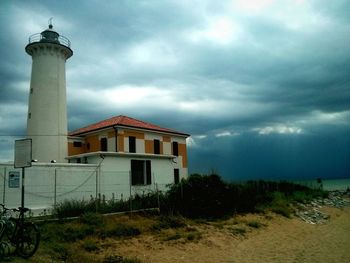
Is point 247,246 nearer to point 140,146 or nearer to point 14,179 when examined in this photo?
point 14,179

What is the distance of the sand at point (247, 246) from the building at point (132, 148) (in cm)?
833

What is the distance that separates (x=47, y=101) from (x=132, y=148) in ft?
25.0

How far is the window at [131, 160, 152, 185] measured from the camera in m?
23.9

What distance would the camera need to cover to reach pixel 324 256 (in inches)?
500

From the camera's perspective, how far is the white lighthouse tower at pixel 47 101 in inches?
1059

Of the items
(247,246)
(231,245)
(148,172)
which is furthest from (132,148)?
(247,246)

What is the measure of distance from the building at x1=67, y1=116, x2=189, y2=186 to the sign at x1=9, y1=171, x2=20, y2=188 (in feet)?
18.6

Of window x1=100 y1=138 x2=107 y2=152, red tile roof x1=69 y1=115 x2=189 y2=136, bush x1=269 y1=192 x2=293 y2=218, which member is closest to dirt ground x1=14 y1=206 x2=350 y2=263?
bush x1=269 y1=192 x2=293 y2=218

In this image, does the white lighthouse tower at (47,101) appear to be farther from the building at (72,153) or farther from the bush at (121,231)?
the bush at (121,231)

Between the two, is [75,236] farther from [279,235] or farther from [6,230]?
[279,235]

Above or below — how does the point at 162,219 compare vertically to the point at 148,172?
below

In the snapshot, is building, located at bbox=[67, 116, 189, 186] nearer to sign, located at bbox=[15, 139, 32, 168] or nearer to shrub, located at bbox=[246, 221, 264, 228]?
shrub, located at bbox=[246, 221, 264, 228]

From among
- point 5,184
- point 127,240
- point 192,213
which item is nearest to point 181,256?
point 127,240

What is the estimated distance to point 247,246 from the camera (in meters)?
13.9
